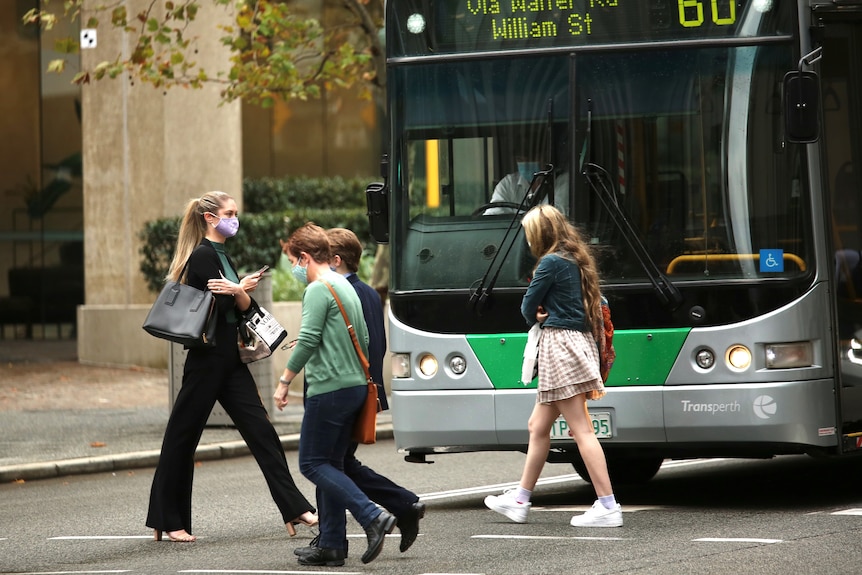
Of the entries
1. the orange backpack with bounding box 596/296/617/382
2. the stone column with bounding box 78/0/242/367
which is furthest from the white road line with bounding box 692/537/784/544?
the stone column with bounding box 78/0/242/367

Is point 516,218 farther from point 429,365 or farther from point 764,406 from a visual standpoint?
point 764,406

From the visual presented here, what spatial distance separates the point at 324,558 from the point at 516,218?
2.48 metres

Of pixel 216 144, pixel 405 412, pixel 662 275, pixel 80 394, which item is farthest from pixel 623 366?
pixel 216 144

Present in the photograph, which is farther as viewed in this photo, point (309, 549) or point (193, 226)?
point (193, 226)

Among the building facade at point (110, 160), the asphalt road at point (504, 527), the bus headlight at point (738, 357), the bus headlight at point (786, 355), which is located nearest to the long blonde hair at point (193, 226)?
the asphalt road at point (504, 527)

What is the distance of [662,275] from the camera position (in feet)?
29.8

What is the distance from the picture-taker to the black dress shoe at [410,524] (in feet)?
26.2

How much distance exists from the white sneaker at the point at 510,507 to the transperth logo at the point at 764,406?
4.43 feet

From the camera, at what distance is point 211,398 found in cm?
880

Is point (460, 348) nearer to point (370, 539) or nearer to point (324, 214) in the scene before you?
point (370, 539)

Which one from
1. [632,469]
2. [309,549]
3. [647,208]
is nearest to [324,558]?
[309,549]

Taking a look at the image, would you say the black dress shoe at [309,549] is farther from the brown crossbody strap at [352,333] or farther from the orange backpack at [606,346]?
the orange backpack at [606,346]

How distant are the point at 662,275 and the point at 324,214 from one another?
15017mm

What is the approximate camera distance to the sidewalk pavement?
1312cm
